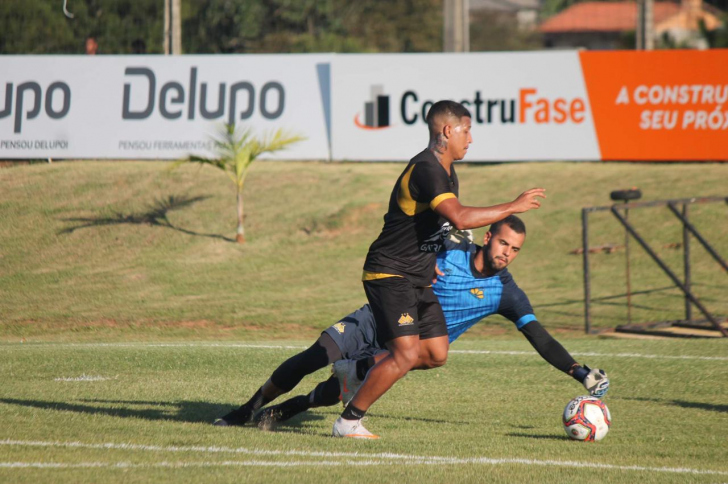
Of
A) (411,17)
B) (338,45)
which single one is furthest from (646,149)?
(411,17)

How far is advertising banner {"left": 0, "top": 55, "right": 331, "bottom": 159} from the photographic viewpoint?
22000mm

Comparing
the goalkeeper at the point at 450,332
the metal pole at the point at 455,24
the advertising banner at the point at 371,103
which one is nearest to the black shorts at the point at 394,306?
the goalkeeper at the point at 450,332

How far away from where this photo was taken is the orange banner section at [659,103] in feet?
67.0

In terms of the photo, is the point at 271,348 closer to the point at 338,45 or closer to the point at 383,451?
the point at 383,451

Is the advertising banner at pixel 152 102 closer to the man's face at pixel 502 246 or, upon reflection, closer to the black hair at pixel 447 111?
the man's face at pixel 502 246

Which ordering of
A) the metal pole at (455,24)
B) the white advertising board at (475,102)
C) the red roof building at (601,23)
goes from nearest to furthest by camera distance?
the white advertising board at (475,102), the metal pole at (455,24), the red roof building at (601,23)

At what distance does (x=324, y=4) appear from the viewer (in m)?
45.1

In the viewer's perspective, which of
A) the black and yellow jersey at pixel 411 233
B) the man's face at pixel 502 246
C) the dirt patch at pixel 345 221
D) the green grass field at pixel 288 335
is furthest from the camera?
the dirt patch at pixel 345 221

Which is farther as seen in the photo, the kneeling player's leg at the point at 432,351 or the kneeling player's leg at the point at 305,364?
the kneeling player's leg at the point at 305,364

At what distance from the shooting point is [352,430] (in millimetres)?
6477

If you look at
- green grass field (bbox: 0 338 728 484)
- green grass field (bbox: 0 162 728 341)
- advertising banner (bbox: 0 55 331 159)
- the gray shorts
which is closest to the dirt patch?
green grass field (bbox: 0 162 728 341)

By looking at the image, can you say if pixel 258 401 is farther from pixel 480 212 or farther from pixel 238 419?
pixel 480 212

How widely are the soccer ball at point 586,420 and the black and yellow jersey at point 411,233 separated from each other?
1323mm

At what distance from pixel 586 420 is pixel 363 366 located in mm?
1523
